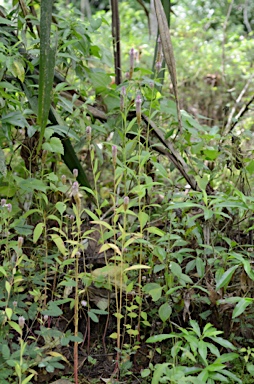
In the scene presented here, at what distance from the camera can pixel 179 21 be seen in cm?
591

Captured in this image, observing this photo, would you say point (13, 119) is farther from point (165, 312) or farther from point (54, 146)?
point (165, 312)

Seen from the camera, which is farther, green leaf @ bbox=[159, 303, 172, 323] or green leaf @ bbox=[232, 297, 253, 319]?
green leaf @ bbox=[159, 303, 172, 323]

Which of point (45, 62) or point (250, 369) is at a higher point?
point (45, 62)

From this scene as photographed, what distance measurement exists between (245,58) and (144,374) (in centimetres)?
396

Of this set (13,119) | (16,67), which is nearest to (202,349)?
(13,119)

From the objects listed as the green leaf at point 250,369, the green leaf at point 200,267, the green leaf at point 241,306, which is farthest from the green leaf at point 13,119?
the green leaf at point 250,369

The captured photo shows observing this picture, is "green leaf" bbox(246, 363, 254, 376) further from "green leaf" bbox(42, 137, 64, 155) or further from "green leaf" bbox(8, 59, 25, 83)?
"green leaf" bbox(8, 59, 25, 83)

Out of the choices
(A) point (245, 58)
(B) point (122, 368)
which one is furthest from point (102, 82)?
(A) point (245, 58)

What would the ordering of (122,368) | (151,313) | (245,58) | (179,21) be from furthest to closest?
(179,21) → (245,58) → (151,313) → (122,368)

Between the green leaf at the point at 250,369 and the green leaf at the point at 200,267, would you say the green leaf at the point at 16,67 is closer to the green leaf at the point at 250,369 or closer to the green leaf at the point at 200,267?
the green leaf at the point at 200,267

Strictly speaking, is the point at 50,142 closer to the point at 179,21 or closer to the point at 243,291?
the point at 243,291

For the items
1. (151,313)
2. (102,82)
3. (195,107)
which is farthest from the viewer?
(195,107)

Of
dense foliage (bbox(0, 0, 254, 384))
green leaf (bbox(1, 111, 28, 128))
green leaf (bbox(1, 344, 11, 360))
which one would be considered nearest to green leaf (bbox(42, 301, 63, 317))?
dense foliage (bbox(0, 0, 254, 384))

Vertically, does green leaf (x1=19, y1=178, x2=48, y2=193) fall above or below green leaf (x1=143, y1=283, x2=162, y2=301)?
above
